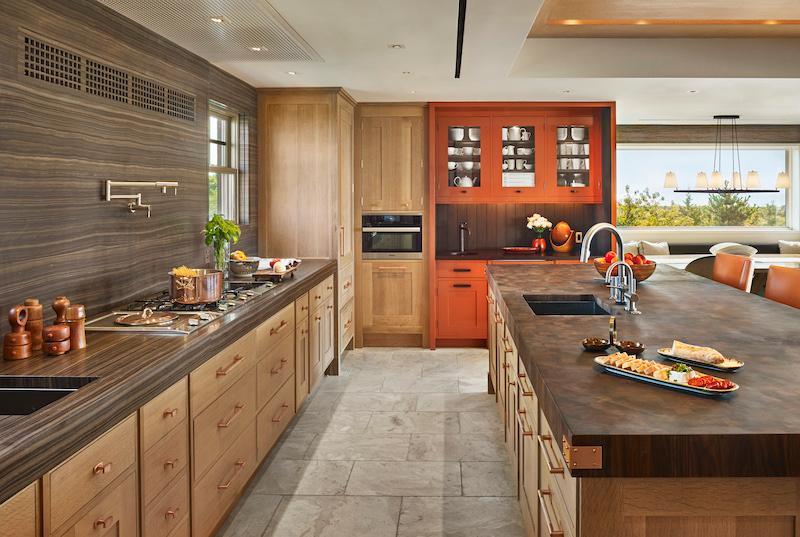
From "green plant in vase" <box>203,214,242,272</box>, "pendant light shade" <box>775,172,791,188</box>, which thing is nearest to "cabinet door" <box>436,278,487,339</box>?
"green plant in vase" <box>203,214,242,272</box>

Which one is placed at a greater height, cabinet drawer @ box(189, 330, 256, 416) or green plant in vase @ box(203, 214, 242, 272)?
green plant in vase @ box(203, 214, 242, 272)

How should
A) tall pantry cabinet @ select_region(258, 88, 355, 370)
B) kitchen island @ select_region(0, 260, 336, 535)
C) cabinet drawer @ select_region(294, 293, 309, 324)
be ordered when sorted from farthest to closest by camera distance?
tall pantry cabinet @ select_region(258, 88, 355, 370), cabinet drawer @ select_region(294, 293, 309, 324), kitchen island @ select_region(0, 260, 336, 535)

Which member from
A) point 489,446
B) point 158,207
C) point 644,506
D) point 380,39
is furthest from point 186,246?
point 644,506

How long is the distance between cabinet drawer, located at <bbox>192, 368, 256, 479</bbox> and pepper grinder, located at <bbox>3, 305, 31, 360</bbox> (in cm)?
61

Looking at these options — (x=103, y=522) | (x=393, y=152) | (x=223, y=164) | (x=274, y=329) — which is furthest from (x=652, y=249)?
(x=103, y=522)

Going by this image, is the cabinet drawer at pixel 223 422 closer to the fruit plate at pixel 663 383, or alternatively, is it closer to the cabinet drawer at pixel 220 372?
the cabinet drawer at pixel 220 372

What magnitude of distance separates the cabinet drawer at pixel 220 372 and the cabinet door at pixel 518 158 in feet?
13.1

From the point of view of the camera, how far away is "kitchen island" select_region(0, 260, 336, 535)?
1514mm

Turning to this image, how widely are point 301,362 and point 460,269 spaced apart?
2.56 m

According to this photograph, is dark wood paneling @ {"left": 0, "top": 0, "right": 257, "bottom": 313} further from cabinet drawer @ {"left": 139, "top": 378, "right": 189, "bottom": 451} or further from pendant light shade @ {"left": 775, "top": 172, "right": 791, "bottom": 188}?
pendant light shade @ {"left": 775, "top": 172, "right": 791, "bottom": 188}

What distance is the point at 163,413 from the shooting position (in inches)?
84.0

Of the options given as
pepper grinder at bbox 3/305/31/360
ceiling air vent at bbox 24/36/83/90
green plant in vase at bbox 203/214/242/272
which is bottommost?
pepper grinder at bbox 3/305/31/360

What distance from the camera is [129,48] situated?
337 cm

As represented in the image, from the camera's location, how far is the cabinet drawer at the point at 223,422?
247 cm
